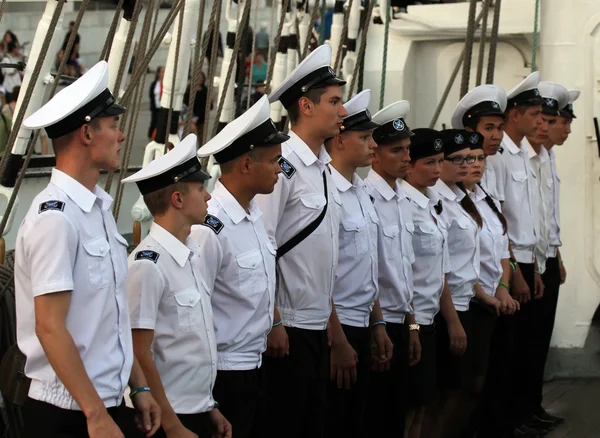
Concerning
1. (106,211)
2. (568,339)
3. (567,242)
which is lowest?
(568,339)

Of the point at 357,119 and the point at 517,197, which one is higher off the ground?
the point at 357,119

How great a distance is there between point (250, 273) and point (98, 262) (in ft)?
2.48

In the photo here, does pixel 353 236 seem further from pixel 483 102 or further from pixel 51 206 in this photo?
pixel 51 206

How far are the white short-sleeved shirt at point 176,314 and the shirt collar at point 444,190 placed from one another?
2085 mm

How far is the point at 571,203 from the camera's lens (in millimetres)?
7461

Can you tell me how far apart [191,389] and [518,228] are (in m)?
3.02

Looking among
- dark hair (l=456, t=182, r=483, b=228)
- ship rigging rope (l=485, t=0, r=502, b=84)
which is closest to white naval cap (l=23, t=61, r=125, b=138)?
dark hair (l=456, t=182, r=483, b=228)

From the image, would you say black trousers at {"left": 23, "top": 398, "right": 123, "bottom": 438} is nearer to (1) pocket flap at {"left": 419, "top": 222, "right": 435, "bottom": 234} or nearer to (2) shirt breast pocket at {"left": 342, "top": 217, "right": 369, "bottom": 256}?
(2) shirt breast pocket at {"left": 342, "top": 217, "right": 369, "bottom": 256}

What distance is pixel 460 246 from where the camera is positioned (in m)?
5.14

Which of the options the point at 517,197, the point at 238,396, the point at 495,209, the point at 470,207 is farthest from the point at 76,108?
the point at 517,197

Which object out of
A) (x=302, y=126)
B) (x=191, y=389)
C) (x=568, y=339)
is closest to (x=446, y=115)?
(x=568, y=339)

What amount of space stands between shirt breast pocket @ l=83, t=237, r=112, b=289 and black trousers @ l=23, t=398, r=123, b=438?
31 centimetres

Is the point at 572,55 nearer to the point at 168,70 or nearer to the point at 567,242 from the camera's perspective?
the point at 567,242

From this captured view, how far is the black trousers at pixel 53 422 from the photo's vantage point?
280cm
